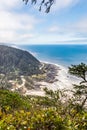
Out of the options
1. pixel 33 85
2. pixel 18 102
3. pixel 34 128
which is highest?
pixel 34 128

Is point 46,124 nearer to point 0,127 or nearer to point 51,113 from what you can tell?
point 51,113

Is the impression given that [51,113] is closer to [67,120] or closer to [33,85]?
[67,120]

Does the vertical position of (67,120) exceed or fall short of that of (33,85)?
it exceeds it

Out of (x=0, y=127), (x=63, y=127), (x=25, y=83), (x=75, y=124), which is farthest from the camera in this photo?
(x=25, y=83)

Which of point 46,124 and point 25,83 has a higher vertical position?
point 46,124

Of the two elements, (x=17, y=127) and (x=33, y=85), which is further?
(x=33, y=85)

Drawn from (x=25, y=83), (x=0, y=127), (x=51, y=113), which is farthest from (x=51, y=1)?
(x=25, y=83)

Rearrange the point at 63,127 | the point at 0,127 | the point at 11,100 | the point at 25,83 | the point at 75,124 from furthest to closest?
the point at 25,83 < the point at 11,100 < the point at 75,124 < the point at 63,127 < the point at 0,127

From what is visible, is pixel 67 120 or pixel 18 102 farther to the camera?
pixel 18 102

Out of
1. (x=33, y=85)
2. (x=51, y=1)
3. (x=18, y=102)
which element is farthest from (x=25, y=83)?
(x=51, y=1)
